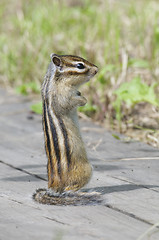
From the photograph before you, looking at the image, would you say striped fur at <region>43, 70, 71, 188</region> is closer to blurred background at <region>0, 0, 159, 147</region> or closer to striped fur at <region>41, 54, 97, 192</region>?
striped fur at <region>41, 54, 97, 192</region>

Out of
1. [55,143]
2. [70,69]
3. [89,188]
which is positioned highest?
[70,69]

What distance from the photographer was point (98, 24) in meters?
7.16

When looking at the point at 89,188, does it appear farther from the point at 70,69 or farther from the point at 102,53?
the point at 102,53

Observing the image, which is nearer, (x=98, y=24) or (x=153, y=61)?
(x=153, y=61)

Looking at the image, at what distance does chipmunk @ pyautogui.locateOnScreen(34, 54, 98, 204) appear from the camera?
324 centimetres

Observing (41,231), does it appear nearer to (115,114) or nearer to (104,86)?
(115,114)

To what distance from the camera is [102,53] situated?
21.8 feet

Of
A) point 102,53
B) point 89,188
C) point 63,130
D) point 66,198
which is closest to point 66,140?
point 63,130

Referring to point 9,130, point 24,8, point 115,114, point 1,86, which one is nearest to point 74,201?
point 9,130

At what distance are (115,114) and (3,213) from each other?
2.81m

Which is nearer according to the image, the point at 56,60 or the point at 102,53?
the point at 56,60

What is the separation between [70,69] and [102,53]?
327cm

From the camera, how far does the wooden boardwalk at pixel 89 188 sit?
2.76 m

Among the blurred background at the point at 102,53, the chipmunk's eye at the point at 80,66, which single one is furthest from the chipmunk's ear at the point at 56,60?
the blurred background at the point at 102,53
